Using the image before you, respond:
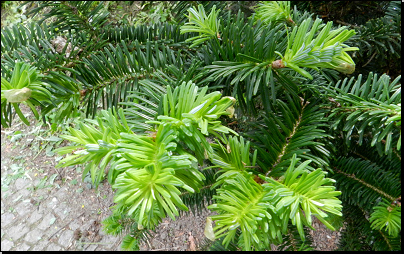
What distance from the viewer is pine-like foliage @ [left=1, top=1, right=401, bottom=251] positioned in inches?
13.0

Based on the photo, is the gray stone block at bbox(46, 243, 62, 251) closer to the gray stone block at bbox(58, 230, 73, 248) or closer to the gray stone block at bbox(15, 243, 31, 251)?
the gray stone block at bbox(58, 230, 73, 248)

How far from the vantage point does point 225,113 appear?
0.35 metres

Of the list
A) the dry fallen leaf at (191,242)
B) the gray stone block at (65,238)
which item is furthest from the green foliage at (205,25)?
the gray stone block at (65,238)

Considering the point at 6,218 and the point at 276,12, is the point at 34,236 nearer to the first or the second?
the point at 6,218

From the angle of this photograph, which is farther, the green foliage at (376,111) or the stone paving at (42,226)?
the stone paving at (42,226)

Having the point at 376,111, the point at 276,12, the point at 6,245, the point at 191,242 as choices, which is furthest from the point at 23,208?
the point at 376,111

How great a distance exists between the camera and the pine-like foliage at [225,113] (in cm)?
33

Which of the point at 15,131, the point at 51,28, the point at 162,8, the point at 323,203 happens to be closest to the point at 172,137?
the point at 323,203

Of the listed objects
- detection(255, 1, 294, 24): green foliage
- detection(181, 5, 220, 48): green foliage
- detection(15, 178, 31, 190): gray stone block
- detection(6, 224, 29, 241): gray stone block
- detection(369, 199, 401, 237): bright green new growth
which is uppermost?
detection(181, 5, 220, 48): green foliage

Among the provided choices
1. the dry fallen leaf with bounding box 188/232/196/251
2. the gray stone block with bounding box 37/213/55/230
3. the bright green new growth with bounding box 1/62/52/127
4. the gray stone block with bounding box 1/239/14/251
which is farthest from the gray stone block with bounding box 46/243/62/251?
the bright green new growth with bounding box 1/62/52/127

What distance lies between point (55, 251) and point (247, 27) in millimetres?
1540

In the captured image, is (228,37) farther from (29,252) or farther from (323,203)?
(29,252)

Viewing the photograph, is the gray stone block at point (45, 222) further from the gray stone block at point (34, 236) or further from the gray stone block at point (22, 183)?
the gray stone block at point (22, 183)

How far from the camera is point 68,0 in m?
0.59
